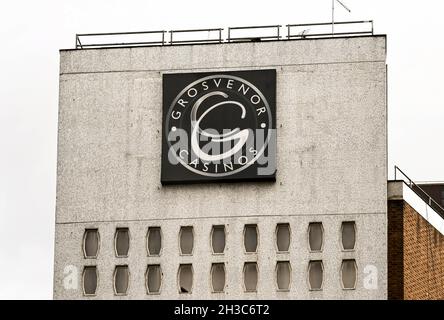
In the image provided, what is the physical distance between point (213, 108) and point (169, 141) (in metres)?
3.02

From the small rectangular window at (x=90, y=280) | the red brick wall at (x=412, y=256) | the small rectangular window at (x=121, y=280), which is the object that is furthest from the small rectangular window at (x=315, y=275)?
the small rectangular window at (x=90, y=280)

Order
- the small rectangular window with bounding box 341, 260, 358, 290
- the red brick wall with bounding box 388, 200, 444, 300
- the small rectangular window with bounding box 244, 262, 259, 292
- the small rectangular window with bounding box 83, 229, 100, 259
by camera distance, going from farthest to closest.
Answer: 1. the small rectangular window with bounding box 83, 229, 100, 259
2. the red brick wall with bounding box 388, 200, 444, 300
3. the small rectangular window with bounding box 244, 262, 259, 292
4. the small rectangular window with bounding box 341, 260, 358, 290

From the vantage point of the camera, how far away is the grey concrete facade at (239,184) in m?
82.4

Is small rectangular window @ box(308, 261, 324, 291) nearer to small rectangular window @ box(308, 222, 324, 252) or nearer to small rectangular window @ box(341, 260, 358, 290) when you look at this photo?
small rectangular window @ box(308, 222, 324, 252)

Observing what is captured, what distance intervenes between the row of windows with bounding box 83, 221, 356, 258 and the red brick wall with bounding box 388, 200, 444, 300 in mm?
2224

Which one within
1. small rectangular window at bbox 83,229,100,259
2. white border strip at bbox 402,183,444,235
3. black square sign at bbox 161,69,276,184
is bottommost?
small rectangular window at bbox 83,229,100,259

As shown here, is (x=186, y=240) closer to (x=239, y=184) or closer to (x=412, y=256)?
(x=239, y=184)

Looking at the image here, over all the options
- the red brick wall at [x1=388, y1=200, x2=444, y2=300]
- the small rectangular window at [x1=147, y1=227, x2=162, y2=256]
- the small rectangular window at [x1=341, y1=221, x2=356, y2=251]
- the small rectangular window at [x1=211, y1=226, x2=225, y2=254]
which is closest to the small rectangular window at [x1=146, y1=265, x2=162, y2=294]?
the small rectangular window at [x1=147, y1=227, x2=162, y2=256]

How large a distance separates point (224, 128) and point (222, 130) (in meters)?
0.14

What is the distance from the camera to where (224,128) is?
270 ft

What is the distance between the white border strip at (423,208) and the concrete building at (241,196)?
1933 millimetres

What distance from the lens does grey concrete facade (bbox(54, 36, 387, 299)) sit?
3243 inches

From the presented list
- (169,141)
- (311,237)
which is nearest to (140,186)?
(169,141)

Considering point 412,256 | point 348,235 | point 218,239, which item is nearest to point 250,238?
point 218,239
